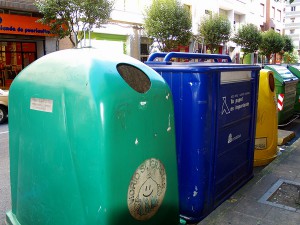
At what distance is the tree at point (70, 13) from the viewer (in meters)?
14.7

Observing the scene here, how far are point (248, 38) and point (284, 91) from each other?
2440 cm

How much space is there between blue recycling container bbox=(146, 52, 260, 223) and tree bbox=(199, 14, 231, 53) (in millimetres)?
22525

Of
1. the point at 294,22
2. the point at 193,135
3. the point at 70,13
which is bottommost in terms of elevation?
the point at 193,135

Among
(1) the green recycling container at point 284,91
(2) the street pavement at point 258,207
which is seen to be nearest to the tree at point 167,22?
(1) the green recycling container at point 284,91

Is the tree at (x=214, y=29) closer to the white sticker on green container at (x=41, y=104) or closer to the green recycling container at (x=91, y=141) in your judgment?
the green recycling container at (x=91, y=141)

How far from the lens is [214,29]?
24.7 meters

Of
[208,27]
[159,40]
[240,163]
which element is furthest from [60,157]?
[208,27]

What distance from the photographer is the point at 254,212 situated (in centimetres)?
290

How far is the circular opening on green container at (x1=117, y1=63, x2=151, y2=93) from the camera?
6.65 feet

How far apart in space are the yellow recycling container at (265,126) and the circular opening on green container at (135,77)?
2.90 meters

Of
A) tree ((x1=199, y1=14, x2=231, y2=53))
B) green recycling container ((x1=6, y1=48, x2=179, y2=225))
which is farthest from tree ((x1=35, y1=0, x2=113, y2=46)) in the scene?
green recycling container ((x1=6, y1=48, x2=179, y2=225))

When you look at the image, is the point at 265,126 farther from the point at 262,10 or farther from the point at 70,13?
the point at 262,10

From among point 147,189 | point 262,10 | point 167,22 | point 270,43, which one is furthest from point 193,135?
point 262,10

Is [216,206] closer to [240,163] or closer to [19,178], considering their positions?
[240,163]
